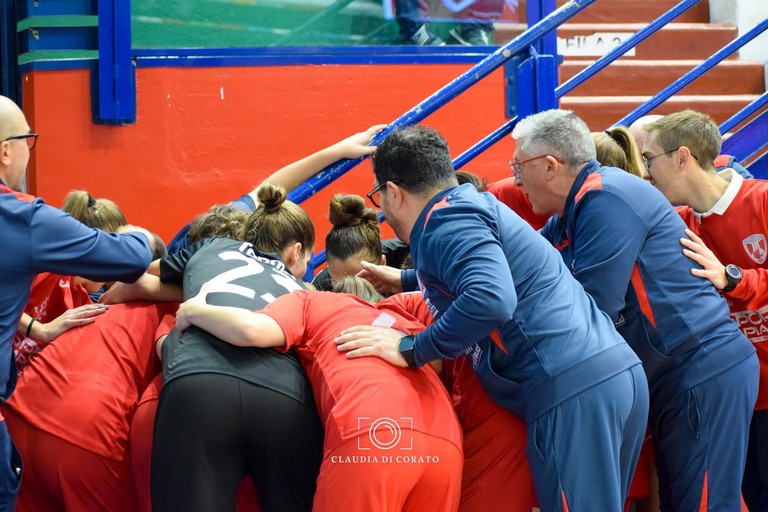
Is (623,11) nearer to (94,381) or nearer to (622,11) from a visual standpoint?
(622,11)

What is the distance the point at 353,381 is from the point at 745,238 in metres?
1.72

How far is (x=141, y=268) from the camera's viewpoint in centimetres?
311

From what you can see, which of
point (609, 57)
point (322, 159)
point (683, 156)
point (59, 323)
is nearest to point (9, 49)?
point (322, 159)

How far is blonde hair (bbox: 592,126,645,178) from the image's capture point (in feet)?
12.3

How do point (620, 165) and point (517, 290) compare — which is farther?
point (620, 165)

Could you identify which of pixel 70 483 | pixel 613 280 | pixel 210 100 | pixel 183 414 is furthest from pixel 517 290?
pixel 210 100

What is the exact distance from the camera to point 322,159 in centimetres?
396

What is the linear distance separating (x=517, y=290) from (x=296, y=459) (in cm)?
81

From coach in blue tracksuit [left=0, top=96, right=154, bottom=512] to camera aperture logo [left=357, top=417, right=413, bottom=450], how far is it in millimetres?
951

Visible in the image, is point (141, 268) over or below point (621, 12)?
below

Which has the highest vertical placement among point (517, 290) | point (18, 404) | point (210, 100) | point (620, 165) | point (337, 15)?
point (337, 15)

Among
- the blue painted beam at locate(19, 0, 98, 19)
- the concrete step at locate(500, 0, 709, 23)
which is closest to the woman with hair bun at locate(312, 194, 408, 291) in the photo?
the blue painted beam at locate(19, 0, 98, 19)

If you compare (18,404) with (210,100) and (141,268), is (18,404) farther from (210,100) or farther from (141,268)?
(210,100)

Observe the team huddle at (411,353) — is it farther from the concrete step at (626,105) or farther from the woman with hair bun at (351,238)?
the concrete step at (626,105)
